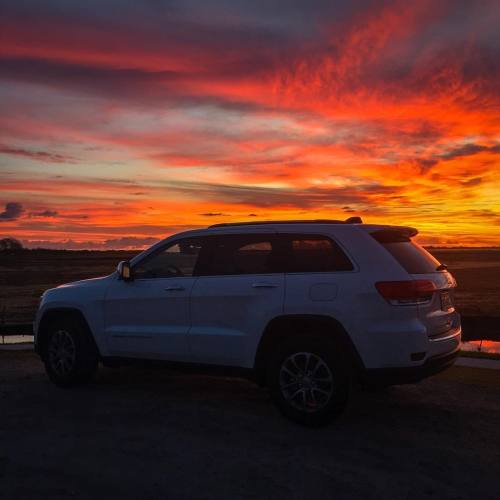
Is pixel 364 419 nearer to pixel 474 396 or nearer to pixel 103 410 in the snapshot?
pixel 474 396

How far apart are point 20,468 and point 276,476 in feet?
6.53

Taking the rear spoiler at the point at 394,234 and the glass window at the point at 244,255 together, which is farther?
the glass window at the point at 244,255

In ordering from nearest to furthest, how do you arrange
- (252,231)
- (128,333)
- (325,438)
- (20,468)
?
(20,468)
(325,438)
(252,231)
(128,333)

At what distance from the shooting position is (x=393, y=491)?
420cm

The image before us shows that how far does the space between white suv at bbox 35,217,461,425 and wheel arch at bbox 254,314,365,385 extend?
10 millimetres

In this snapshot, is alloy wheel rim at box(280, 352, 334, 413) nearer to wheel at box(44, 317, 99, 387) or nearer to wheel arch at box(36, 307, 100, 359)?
wheel at box(44, 317, 99, 387)

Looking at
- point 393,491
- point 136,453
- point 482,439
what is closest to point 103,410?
point 136,453

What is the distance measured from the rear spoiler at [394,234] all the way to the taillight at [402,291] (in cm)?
53

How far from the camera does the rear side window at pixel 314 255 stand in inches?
227

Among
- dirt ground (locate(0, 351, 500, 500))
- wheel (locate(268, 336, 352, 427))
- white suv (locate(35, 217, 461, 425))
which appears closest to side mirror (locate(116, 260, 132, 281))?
white suv (locate(35, 217, 461, 425))

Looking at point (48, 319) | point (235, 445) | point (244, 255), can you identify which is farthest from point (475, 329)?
point (235, 445)

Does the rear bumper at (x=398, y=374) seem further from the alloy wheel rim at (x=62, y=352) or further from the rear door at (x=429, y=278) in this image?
the alloy wheel rim at (x=62, y=352)

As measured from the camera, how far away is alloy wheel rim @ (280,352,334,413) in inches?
222

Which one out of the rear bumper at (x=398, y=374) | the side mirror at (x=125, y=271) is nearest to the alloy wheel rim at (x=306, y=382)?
the rear bumper at (x=398, y=374)
